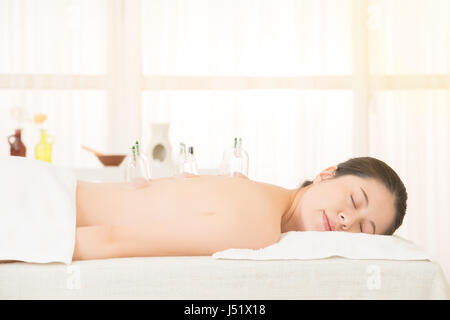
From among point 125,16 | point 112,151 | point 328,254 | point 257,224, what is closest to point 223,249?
point 257,224

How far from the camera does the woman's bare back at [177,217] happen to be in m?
1.46

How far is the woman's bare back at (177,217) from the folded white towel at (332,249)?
Result: 0.19ft

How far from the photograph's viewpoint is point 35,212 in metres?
1.47

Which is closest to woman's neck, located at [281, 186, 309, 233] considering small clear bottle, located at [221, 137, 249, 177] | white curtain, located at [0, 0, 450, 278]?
small clear bottle, located at [221, 137, 249, 177]

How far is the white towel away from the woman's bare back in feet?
0.17

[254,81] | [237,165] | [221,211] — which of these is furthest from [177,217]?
[254,81]

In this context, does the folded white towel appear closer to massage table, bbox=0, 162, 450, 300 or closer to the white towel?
massage table, bbox=0, 162, 450, 300

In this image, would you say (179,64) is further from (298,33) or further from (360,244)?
(360,244)

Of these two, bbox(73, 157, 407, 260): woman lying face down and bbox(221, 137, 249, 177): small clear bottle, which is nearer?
bbox(73, 157, 407, 260): woman lying face down

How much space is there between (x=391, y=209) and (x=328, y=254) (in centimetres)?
33

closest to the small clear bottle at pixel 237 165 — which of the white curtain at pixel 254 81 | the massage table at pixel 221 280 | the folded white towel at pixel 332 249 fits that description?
the white curtain at pixel 254 81

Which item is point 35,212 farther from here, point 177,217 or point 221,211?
point 221,211

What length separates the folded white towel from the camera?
54.7 inches

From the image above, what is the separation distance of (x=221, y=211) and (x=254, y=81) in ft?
9.42
